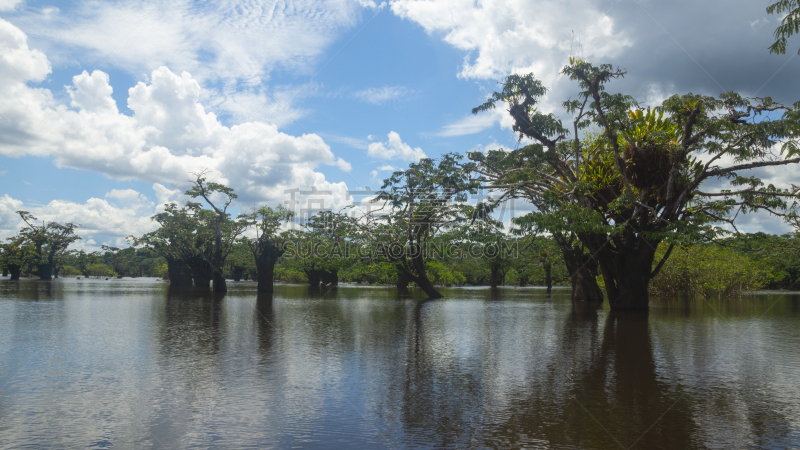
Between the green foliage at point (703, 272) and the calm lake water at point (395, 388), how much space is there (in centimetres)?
1761

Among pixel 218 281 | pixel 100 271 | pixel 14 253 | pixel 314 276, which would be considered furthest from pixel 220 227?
pixel 100 271

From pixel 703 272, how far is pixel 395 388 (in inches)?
1215

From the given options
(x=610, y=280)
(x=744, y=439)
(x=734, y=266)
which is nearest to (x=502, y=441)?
(x=744, y=439)

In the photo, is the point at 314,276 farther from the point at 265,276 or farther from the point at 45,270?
the point at 45,270

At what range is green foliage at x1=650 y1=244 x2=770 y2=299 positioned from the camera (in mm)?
Answer: 30156

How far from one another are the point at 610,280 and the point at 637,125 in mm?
7141

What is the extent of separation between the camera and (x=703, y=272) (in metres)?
30.7

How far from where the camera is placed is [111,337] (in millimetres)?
12086

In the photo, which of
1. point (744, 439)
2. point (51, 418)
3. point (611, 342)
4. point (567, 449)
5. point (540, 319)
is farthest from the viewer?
point (540, 319)

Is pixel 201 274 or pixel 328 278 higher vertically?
pixel 201 274

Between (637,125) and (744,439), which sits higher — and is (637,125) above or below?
above

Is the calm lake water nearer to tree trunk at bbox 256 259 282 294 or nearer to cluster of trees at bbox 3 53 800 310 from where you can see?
cluster of trees at bbox 3 53 800 310

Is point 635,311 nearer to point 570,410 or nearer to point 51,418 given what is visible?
point 570,410

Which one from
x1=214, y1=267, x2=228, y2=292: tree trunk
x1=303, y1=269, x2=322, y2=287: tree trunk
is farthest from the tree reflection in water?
x1=303, y1=269, x2=322, y2=287: tree trunk
